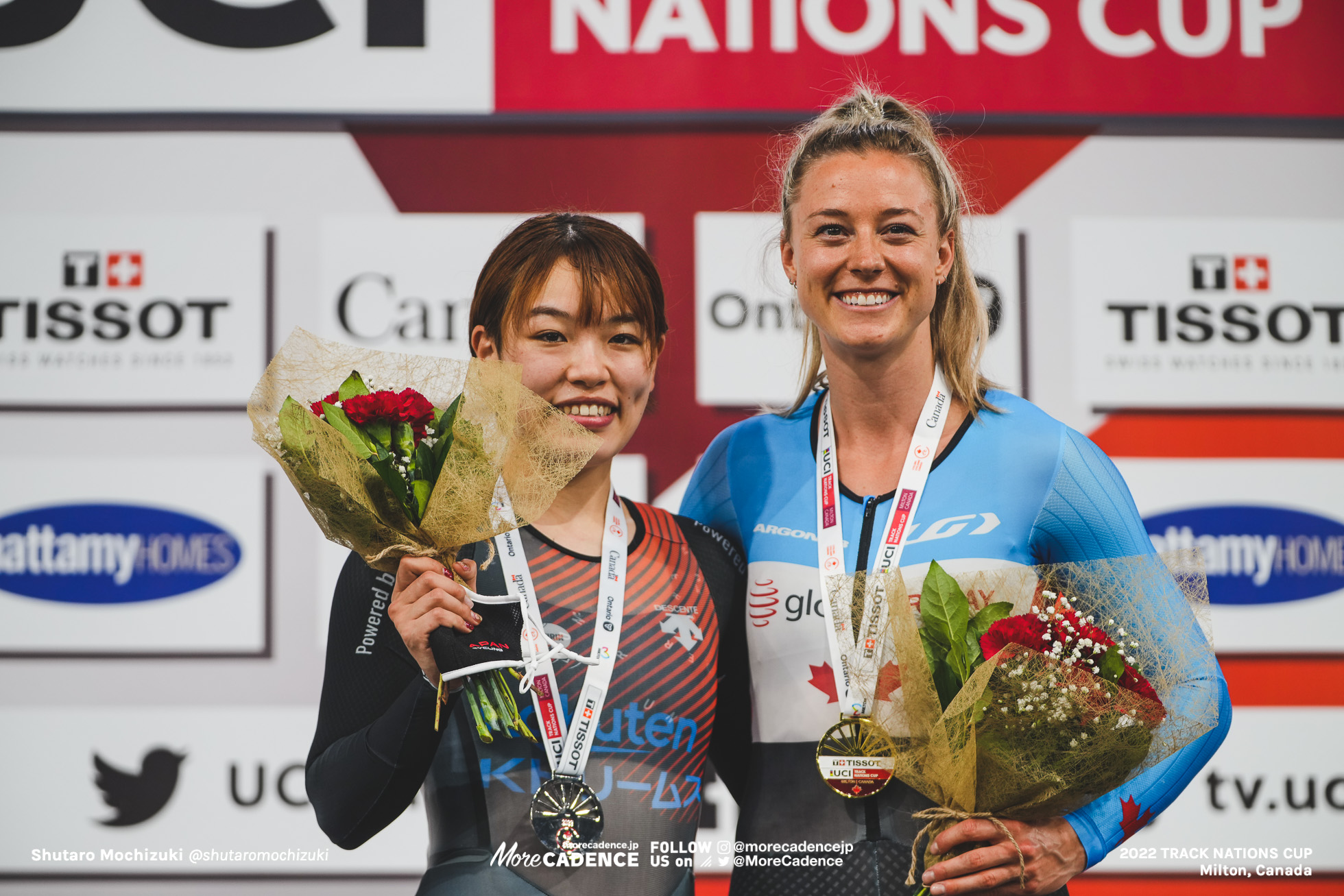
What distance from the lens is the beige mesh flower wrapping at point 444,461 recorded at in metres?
1.31

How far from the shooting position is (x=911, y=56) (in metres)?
3.20

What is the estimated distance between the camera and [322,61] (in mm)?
3162

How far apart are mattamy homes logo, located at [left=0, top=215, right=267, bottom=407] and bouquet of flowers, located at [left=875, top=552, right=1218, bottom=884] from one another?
240 cm

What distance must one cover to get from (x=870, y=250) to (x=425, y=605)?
34.1 inches

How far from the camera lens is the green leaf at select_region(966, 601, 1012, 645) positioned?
1.33 m

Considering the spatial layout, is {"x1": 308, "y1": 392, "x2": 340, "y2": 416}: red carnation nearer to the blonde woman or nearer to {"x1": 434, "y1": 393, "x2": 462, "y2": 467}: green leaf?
{"x1": 434, "y1": 393, "x2": 462, "y2": 467}: green leaf

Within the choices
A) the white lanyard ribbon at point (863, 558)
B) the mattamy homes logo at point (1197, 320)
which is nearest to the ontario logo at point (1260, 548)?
the mattamy homes logo at point (1197, 320)

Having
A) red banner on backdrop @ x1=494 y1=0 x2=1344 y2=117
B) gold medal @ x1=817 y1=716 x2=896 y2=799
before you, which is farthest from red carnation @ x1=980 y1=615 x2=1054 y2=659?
red banner on backdrop @ x1=494 y1=0 x2=1344 y2=117

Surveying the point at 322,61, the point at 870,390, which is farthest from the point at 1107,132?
the point at 322,61

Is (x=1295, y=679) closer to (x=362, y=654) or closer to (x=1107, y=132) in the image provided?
(x=1107, y=132)

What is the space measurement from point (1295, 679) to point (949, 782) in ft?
7.54

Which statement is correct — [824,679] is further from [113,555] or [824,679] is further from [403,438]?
[113,555]

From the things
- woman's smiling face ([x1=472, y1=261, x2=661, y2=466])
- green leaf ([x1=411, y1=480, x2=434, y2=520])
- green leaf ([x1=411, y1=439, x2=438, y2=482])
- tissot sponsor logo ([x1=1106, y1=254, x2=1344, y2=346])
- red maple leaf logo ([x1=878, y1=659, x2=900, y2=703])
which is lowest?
red maple leaf logo ([x1=878, y1=659, x2=900, y2=703])

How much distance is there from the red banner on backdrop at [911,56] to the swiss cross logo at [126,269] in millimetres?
1167
